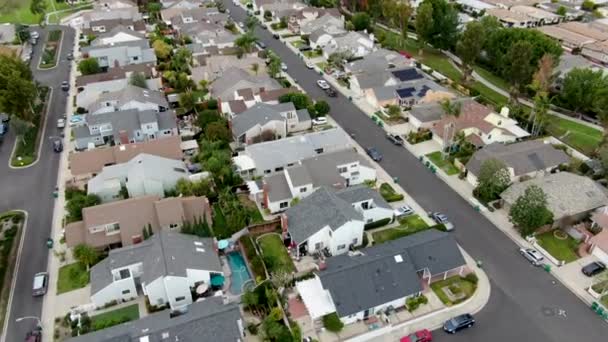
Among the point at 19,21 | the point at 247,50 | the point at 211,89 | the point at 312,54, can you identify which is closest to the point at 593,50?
the point at 312,54

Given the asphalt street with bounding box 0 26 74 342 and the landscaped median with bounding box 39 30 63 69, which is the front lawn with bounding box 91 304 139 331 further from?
the landscaped median with bounding box 39 30 63 69

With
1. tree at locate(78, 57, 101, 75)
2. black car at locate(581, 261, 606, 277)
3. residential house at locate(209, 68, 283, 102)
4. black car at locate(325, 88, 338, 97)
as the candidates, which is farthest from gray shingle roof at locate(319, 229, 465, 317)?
tree at locate(78, 57, 101, 75)

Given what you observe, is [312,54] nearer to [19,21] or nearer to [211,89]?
[211,89]

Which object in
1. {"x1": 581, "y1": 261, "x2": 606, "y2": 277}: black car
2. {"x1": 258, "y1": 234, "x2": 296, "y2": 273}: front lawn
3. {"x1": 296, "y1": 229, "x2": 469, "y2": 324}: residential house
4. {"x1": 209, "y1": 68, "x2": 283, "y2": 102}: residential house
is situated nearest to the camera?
{"x1": 296, "y1": 229, "x2": 469, "y2": 324}: residential house

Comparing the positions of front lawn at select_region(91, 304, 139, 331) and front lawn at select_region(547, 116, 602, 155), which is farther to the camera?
front lawn at select_region(547, 116, 602, 155)

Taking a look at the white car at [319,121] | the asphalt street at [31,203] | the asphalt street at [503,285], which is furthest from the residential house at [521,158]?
the asphalt street at [31,203]

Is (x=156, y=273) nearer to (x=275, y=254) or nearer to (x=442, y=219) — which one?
(x=275, y=254)

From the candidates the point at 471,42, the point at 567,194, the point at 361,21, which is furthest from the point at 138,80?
the point at 567,194
